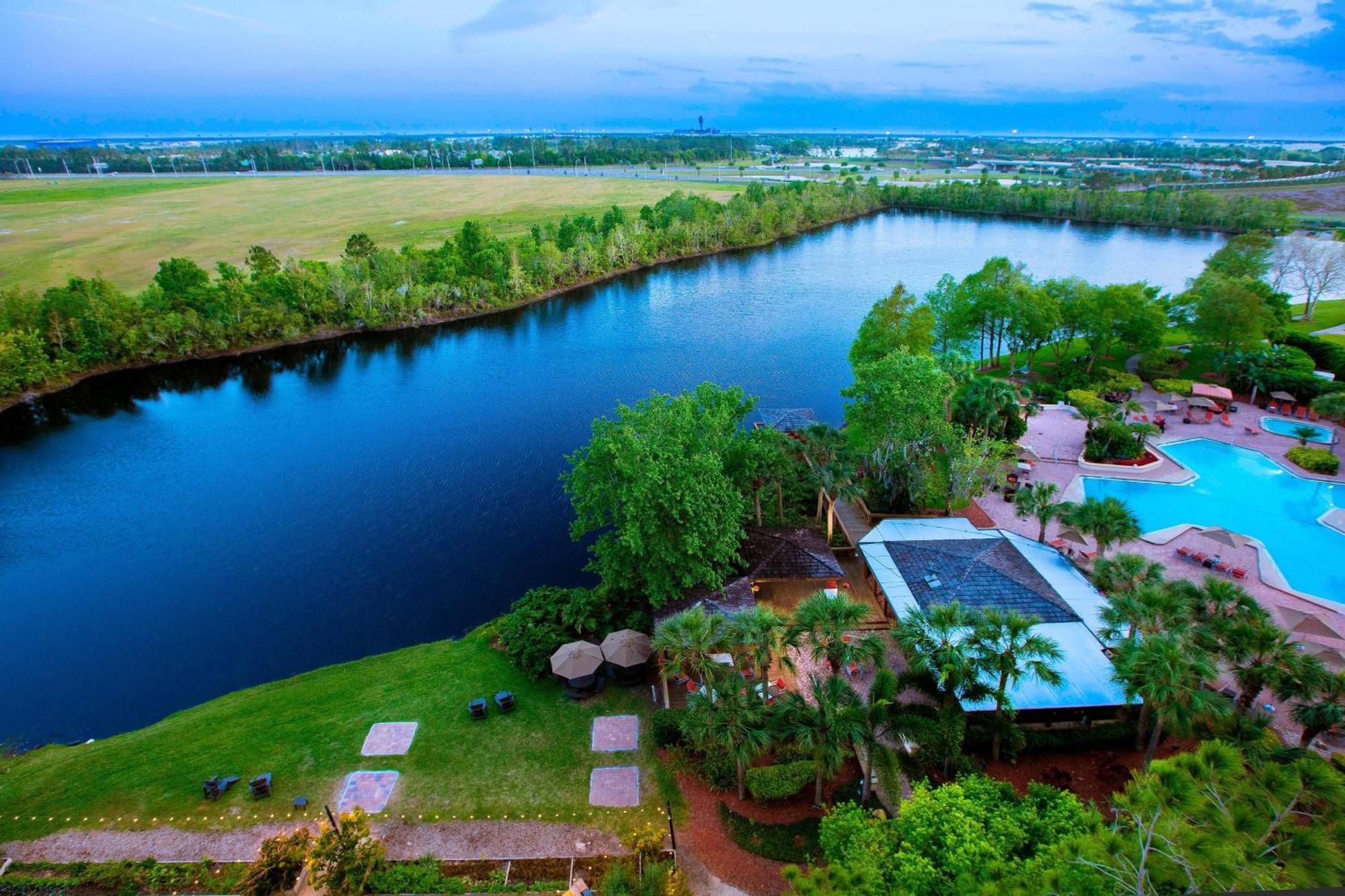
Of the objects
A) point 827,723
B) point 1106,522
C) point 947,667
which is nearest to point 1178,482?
point 1106,522

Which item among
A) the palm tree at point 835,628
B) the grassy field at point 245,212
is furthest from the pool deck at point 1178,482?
the grassy field at point 245,212

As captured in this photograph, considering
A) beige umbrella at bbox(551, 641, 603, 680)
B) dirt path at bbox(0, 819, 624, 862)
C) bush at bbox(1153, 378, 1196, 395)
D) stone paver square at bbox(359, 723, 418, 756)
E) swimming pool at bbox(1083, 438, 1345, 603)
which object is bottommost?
dirt path at bbox(0, 819, 624, 862)

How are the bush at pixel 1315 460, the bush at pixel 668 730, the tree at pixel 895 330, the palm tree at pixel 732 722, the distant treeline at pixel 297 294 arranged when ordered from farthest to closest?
the distant treeline at pixel 297 294
the tree at pixel 895 330
the bush at pixel 1315 460
the bush at pixel 668 730
the palm tree at pixel 732 722

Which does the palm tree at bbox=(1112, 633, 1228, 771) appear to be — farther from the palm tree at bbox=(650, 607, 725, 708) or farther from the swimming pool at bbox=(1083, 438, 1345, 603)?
the swimming pool at bbox=(1083, 438, 1345, 603)

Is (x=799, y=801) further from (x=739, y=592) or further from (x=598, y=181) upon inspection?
(x=598, y=181)

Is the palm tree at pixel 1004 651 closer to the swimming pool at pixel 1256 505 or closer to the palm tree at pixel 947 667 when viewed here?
the palm tree at pixel 947 667

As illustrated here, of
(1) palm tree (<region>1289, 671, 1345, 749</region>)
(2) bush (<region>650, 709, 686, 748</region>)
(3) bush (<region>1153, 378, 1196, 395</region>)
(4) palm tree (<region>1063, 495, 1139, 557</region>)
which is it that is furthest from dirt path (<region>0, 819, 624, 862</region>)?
(3) bush (<region>1153, 378, 1196, 395</region>)
